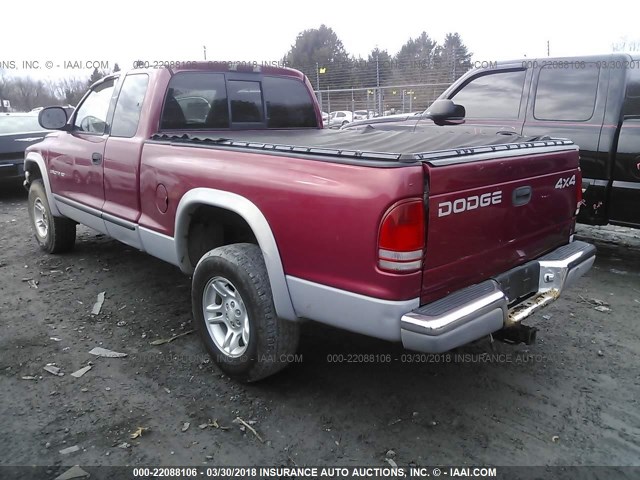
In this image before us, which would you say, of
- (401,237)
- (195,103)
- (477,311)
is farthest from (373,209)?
(195,103)

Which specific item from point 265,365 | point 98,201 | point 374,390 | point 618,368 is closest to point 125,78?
point 98,201

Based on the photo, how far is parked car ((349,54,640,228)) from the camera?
4.79m

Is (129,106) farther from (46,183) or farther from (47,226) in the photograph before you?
(47,226)

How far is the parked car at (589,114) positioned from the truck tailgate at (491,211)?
176 centimetres

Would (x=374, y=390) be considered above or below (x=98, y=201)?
below

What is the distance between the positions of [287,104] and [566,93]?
2.88m

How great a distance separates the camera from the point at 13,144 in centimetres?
915

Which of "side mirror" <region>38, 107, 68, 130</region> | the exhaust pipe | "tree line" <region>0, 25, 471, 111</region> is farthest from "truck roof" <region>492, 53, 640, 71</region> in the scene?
"tree line" <region>0, 25, 471, 111</region>

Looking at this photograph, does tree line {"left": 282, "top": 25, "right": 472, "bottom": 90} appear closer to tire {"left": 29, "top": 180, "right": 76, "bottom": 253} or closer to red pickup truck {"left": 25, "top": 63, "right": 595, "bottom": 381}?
tire {"left": 29, "top": 180, "right": 76, "bottom": 253}

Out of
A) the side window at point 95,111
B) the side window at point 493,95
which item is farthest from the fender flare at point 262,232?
the side window at point 493,95

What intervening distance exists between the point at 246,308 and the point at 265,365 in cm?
33

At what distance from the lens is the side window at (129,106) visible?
3.96 m

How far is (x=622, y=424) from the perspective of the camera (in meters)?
2.71

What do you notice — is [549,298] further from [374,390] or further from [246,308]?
[246,308]
